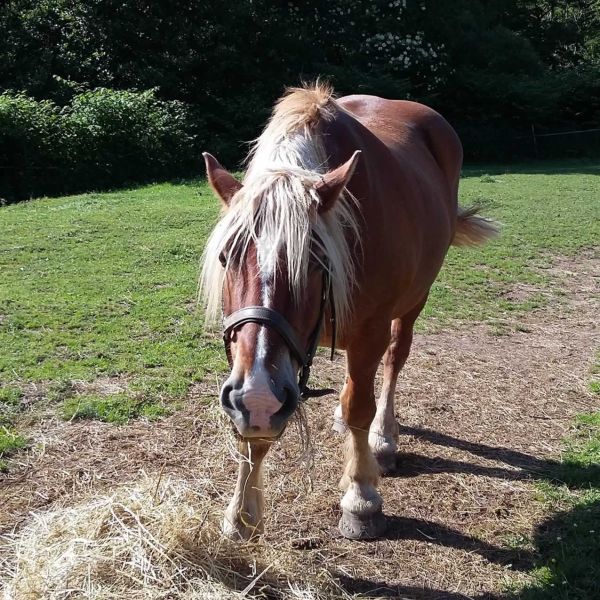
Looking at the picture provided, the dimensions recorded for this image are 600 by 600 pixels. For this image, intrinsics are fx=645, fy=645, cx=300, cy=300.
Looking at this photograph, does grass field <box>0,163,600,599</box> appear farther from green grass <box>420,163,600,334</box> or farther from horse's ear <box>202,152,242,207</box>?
horse's ear <box>202,152,242,207</box>

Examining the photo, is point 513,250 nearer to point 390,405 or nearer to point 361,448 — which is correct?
point 390,405

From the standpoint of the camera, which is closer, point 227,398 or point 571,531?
point 227,398

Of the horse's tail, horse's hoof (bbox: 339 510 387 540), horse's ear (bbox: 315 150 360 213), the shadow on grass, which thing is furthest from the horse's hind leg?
horse's ear (bbox: 315 150 360 213)

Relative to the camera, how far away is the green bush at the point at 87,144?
14852mm

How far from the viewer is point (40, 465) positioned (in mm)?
3389

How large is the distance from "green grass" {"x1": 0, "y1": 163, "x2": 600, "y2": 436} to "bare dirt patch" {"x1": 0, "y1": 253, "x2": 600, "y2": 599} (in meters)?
0.38

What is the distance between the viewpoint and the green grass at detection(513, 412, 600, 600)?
269 cm

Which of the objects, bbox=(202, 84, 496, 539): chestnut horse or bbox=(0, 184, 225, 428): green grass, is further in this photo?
bbox=(0, 184, 225, 428): green grass

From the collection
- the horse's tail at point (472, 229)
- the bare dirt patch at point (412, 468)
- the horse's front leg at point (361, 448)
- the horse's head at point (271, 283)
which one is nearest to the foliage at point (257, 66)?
the horse's tail at point (472, 229)

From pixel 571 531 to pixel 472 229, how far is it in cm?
276

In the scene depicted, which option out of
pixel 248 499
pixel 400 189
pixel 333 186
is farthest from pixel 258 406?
pixel 400 189

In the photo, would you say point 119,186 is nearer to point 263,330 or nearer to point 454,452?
point 454,452

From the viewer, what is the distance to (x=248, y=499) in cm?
288

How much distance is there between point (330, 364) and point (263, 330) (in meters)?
2.92
